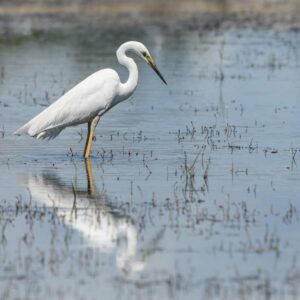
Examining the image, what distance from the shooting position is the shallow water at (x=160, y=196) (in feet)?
25.4

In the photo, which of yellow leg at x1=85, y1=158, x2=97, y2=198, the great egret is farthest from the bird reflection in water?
the great egret

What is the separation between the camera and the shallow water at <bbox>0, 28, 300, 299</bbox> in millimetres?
7730

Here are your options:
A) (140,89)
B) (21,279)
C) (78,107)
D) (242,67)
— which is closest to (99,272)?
(21,279)

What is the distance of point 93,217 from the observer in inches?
374

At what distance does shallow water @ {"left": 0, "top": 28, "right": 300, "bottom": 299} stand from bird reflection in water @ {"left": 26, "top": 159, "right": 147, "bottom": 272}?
1 centimetres

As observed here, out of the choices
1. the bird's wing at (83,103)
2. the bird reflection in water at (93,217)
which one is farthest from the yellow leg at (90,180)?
the bird's wing at (83,103)

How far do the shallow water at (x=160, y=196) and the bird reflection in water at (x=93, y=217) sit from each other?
0.04ft

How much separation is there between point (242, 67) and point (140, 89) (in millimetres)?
4378

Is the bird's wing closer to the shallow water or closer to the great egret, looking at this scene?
the great egret

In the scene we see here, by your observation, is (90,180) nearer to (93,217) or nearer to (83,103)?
(83,103)

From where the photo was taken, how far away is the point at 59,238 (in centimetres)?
881

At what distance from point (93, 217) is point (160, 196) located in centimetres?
119

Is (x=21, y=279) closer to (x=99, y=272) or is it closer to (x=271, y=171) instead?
(x=99, y=272)

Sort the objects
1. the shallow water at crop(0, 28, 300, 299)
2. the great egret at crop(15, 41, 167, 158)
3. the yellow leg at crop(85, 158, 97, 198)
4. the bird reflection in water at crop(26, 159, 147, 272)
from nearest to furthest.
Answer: the shallow water at crop(0, 28, 300, 299)
the bird reflection in water at crop(26, 159, 147, 272)
the yellow leg at crop(85, 158, 97, 198)
the great egret at crop(15, 41, 167, 158)
